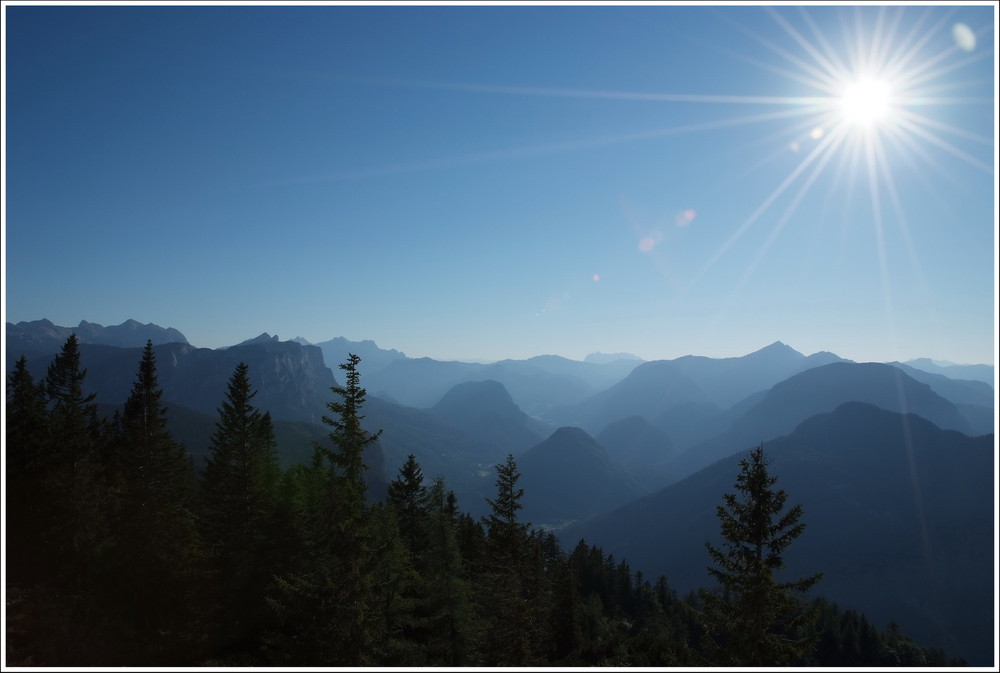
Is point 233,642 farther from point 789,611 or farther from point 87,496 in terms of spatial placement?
point 789,611

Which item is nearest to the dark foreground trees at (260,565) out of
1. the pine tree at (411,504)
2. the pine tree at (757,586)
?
the pine tree at (757,586)

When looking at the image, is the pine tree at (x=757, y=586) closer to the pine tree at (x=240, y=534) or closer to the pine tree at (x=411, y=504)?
the pine tree at (x=411, y=504)

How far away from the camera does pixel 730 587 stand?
1892 cm

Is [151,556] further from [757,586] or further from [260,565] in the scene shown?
[757,586]

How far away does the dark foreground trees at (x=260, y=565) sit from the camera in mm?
19016

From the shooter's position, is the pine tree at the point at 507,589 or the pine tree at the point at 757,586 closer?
the pine tree at the point at 757,586

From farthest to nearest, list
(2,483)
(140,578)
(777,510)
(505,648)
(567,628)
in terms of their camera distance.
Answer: (567,628) → (140,578) → (505,648) → (777,510) → (2,483)

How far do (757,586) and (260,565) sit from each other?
26.6m

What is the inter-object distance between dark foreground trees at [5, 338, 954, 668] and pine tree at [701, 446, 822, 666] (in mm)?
73

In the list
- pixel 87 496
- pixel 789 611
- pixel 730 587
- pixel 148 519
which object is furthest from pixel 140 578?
pixel 789 611

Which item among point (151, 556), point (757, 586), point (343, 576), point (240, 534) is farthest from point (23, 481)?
point (757, 586)

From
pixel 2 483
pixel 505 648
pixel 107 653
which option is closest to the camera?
pixel 2 483

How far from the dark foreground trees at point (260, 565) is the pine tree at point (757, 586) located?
0.07 metres

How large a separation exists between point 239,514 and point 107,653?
30.1 feet
